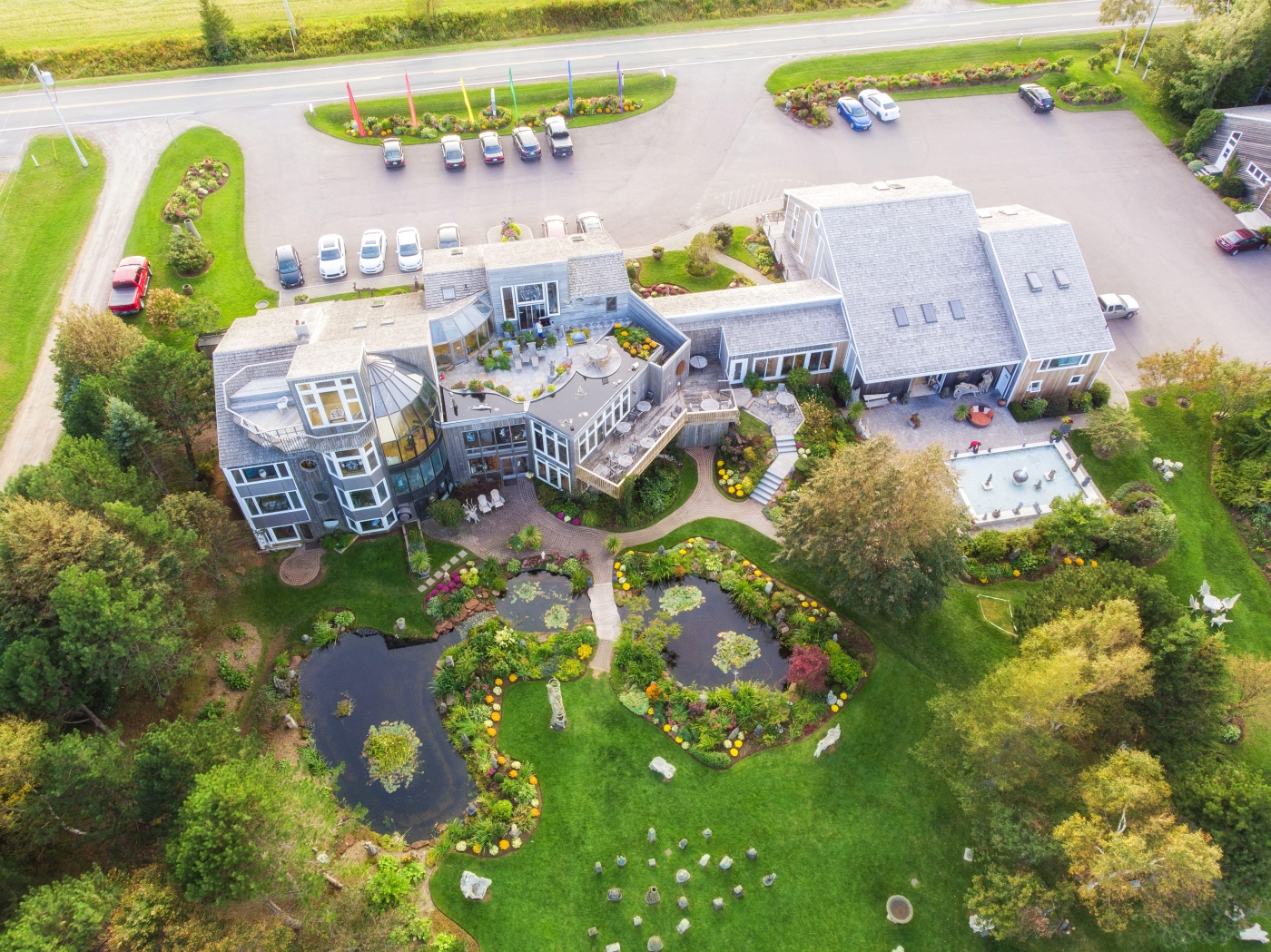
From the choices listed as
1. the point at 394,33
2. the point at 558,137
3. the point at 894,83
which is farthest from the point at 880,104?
the point at 394,33

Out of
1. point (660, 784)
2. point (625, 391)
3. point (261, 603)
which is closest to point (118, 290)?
point (261, 603)

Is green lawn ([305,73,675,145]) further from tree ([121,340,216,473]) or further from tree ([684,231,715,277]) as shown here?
tree ([121,340,216,473])

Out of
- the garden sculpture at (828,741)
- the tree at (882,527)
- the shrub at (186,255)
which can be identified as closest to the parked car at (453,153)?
the shrub at (186,255)

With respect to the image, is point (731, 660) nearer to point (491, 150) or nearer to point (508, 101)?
point (491, 150)

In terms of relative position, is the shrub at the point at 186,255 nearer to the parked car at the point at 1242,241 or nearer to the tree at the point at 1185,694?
the tree at the point at 1185,694

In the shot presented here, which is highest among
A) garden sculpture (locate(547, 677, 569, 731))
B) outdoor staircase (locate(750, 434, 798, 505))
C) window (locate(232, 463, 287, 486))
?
window (locate(232, 463, 287, 486))

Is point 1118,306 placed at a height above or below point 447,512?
above

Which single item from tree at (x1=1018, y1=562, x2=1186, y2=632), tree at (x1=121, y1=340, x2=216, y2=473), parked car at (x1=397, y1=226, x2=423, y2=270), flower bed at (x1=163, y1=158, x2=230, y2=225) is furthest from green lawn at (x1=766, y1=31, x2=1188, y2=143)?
tree at (x1=121, y1=340, x2=216, y2=473)
